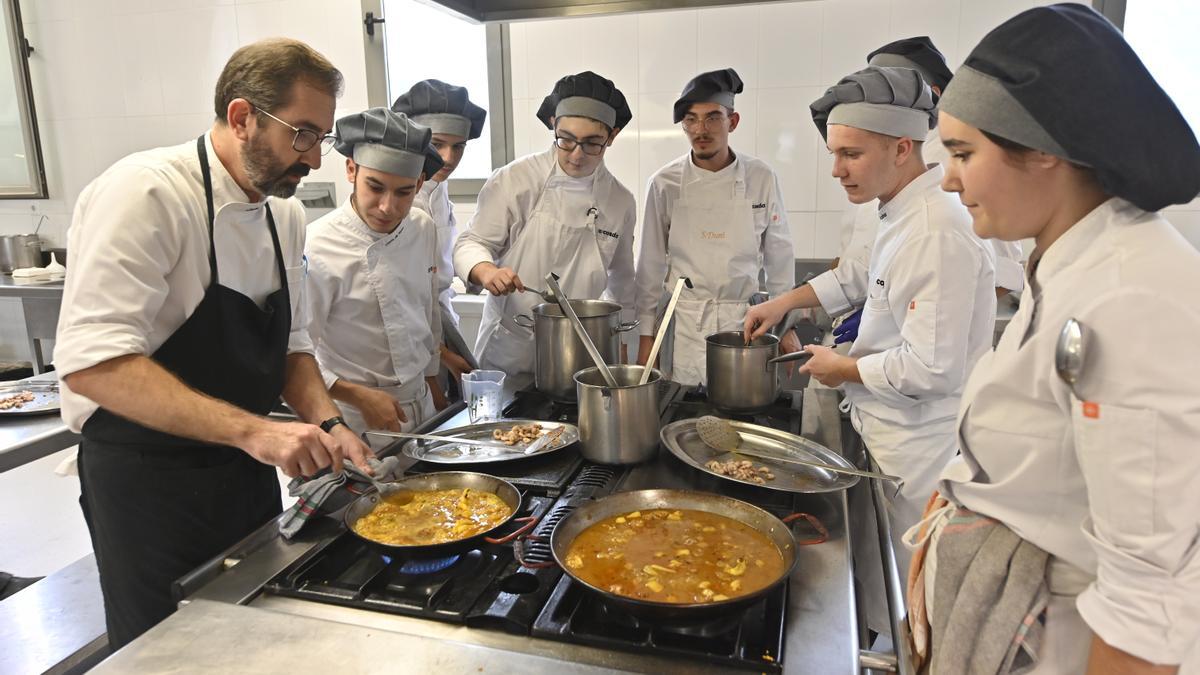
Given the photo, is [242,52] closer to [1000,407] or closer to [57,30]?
[1000,407]

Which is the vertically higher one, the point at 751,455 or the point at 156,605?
the point at 751,455

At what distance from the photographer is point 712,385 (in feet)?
6.17

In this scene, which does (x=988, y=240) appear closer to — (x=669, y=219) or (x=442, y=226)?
(x=669, y=219)

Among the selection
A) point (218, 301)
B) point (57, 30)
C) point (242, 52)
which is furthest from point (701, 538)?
point (57, 30)

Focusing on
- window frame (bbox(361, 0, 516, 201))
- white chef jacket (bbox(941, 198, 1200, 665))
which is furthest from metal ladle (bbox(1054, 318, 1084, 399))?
window frame (bbox(361, 0, 516, 201))

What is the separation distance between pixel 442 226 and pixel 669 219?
2.97 ft

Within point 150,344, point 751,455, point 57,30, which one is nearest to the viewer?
point 150,344

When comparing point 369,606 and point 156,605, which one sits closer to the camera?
point 369,606

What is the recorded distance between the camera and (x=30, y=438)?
73.5 inches

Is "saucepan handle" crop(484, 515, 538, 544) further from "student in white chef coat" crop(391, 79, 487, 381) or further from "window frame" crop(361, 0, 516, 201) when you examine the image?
"window frame" crop(361, 0, 516, 201)

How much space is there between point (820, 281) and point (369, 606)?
A: 5.38ft

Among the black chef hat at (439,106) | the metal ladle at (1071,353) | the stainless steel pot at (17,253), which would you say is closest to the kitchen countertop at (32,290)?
the stainless steel pot at (17,253)

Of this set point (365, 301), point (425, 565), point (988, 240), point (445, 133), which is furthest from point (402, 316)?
point (988, 240)

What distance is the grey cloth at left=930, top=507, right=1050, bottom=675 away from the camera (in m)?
0.93
